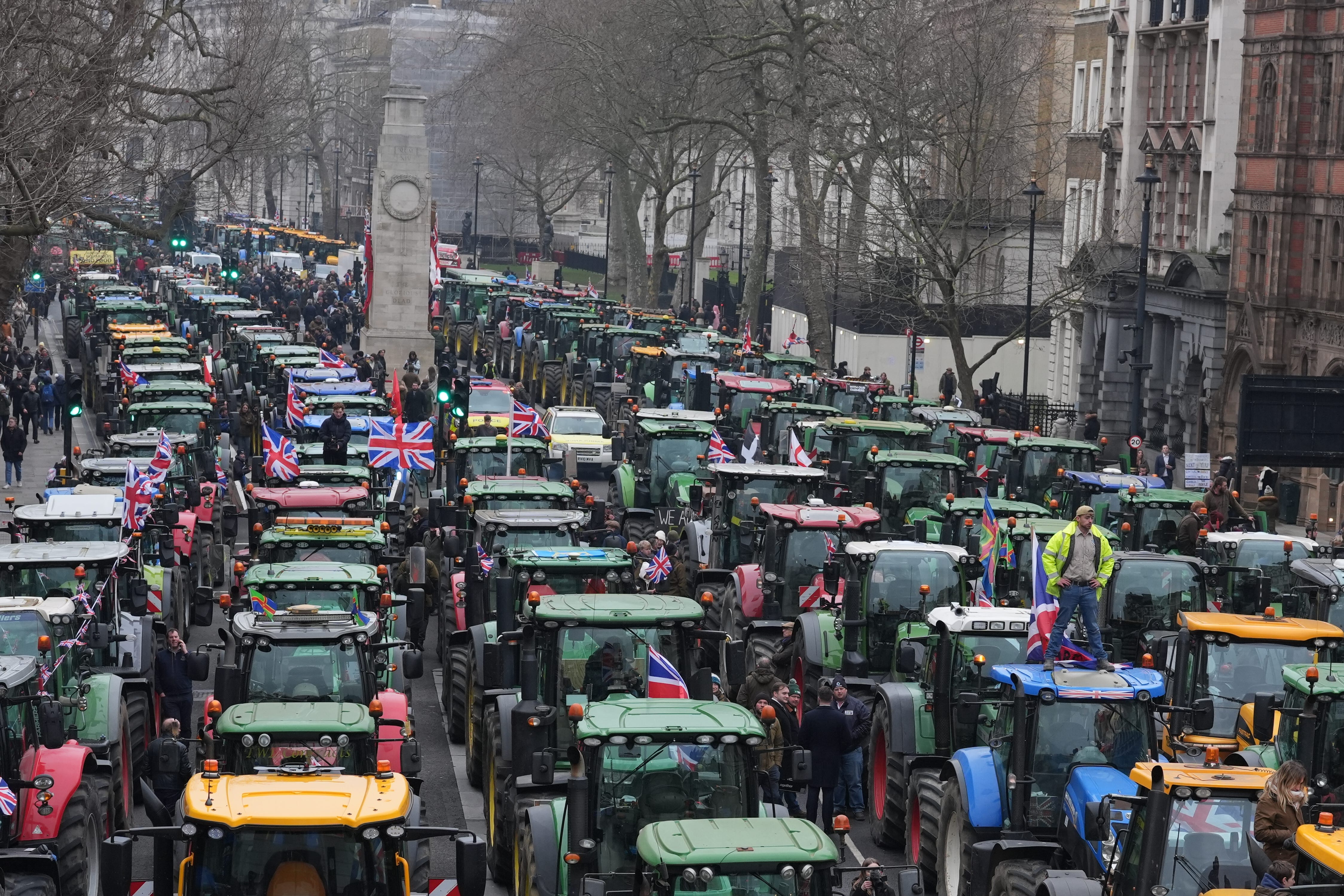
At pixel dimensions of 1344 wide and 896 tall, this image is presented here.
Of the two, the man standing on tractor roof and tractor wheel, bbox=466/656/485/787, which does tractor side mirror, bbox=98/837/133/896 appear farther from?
the man standing on tractor roof

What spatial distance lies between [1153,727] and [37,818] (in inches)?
273

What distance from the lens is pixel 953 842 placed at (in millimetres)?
14656

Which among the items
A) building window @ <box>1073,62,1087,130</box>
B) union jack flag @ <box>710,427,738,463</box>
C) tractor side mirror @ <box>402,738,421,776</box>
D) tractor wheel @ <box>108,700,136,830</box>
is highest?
building window @ <box>1073,62,1087,130</box>

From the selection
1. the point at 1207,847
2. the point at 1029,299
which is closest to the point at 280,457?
the point at 1207,847

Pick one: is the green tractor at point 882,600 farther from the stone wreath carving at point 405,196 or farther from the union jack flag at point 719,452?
the stone wreath carving at point 405,196

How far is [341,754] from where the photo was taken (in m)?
13.4

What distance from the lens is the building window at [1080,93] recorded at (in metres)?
63.9

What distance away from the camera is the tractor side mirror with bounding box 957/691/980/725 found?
13844 millimetres

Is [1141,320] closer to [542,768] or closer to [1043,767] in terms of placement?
[1043,767]

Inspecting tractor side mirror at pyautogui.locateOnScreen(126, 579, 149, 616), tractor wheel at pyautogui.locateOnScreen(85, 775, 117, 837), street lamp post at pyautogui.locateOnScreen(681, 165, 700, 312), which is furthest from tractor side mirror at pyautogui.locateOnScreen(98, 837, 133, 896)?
street lamp post at pyautogui.locateOnScreen(681, 165, 700, 312)

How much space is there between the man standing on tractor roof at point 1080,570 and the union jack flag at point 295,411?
1966 cm

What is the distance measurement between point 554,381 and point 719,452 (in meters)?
23.8

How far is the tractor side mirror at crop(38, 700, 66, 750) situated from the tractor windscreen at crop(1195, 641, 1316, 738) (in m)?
7.87

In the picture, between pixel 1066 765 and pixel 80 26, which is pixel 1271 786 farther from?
pixel 80 26
